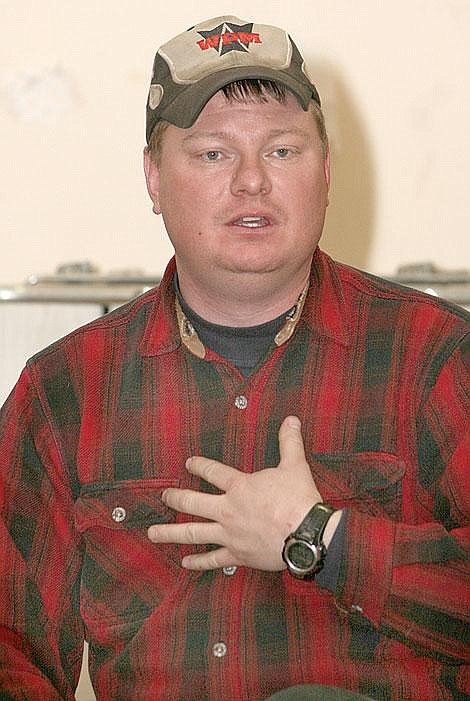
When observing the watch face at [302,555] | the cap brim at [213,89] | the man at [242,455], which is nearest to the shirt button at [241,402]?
the man at [242,455]

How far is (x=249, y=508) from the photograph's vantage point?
121 centimetres

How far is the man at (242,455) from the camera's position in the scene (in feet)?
3.95

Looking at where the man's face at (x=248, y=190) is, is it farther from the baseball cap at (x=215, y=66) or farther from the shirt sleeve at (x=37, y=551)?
the shirt sleeve at (x=37, y=551)

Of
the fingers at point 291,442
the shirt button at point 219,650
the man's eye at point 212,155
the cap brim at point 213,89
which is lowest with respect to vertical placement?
the shirt button at point 219,650

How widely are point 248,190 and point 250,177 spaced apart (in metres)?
0.01

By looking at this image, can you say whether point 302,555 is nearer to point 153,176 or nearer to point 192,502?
point 192,502

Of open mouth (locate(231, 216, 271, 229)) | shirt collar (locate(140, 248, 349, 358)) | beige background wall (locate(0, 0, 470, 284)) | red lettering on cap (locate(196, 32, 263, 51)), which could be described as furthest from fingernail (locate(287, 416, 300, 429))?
beige background wall (locate(0, 0, 470, 284))

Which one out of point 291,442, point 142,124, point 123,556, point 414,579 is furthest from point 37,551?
point 142,124

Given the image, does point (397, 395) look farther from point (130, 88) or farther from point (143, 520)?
point (130, 88)

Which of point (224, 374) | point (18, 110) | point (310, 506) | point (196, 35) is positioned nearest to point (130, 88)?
point (18, 110)

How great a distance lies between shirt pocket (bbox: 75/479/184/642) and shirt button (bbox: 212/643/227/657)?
0.09m

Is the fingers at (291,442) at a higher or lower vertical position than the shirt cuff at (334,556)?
higher

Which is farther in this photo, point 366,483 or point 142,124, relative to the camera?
point 142,124

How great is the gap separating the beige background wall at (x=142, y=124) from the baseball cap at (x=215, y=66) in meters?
0.90
